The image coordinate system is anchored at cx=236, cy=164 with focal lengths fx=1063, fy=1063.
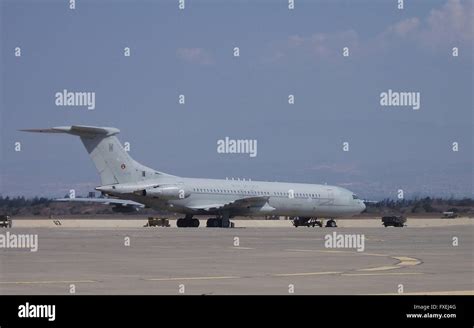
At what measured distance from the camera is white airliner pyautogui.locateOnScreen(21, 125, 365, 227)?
256 ft

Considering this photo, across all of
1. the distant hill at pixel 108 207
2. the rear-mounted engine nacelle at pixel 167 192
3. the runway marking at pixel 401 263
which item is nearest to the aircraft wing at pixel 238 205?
the rear-mounted engine nacelle at pixel 167 192

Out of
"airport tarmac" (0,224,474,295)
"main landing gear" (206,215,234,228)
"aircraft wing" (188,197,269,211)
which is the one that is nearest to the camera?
"airport tarmac" (0,224,474,295)

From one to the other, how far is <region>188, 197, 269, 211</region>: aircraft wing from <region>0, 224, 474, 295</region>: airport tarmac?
39.5m

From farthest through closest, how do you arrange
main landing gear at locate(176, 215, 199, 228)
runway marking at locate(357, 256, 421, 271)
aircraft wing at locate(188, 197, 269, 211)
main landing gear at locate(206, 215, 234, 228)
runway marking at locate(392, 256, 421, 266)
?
main landing gear at locate(206, 215, 234, 228)
main landing gear at locate(176, 215, 199, 228)
aircraft wing at locate(188, 197, 269, 211)
runway marking at locate(392, 256, 421, 266)
runway marking at locate(357, 256, 421, 271)

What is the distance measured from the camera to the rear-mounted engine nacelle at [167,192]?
7763cm

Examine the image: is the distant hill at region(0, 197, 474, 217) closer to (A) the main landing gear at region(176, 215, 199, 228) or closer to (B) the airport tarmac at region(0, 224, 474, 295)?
(A) the main landing gear at region(176, 215, 199, 228)

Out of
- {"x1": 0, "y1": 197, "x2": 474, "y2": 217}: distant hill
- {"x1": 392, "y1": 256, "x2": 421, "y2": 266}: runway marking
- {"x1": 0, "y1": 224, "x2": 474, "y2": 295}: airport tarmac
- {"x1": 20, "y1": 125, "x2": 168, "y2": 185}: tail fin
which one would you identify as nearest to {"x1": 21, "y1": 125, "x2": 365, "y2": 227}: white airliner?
{"x1": 20, "y1": 125, "x2": 168, "y2": 185}: tail fin

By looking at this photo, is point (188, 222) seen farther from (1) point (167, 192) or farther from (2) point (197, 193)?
(1) point (167, 192)

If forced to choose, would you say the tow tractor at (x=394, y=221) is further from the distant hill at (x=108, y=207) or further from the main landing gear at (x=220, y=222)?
the distant hill at (x=108, y=207)

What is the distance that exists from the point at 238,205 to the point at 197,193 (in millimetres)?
4025

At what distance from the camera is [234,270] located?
28125mm
